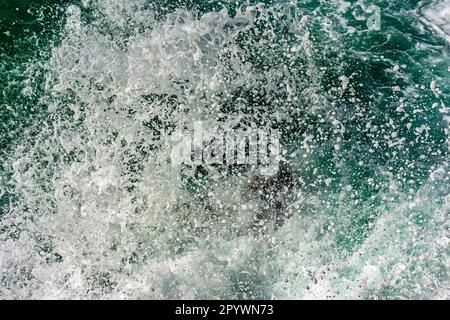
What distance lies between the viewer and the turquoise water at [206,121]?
154 inches

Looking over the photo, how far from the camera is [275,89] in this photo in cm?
417

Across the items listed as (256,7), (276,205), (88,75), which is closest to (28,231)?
(88,75)

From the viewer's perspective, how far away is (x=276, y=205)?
13.5ft

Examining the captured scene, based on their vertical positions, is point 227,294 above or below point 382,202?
below

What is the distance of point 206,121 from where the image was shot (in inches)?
163

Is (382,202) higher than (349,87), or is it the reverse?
(349,87)

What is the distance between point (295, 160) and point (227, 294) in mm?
1589

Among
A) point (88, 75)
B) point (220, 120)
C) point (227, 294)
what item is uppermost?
point (88, 75)

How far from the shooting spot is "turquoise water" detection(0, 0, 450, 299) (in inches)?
154

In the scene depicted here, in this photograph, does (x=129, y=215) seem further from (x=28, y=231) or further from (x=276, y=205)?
(x=276, y=205)

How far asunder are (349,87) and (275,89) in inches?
32.2
